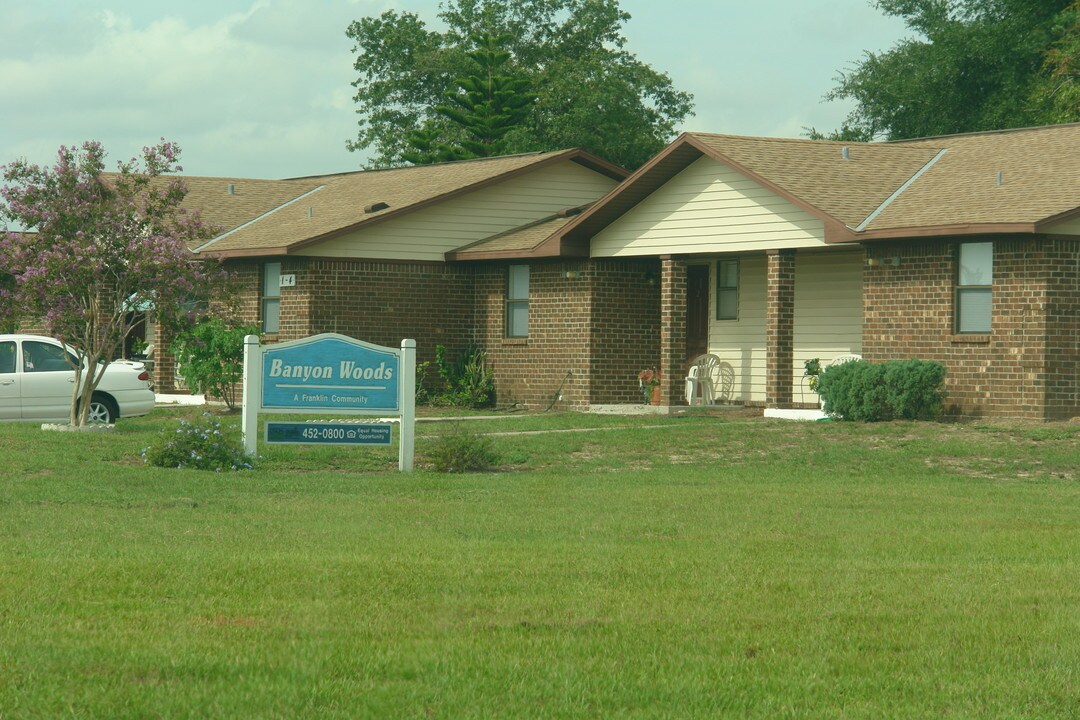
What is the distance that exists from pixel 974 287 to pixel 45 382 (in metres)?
13.7

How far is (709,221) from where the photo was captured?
26469mm

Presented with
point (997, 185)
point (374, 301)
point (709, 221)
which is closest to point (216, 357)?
point (374, 301)

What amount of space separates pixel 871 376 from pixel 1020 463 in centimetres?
463

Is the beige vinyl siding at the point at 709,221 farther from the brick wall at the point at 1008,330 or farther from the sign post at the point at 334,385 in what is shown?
the sign post at the point at 334,385

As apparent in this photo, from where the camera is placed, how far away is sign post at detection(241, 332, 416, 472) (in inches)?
699

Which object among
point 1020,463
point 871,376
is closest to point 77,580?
point 1020,463

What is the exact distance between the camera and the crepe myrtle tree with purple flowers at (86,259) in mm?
20734

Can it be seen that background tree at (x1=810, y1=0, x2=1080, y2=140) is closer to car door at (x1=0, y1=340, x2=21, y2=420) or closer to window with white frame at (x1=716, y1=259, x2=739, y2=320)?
window with white frame at (x1=716, y1=259, x2=739, y2=320)

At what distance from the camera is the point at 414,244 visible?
30.0 m

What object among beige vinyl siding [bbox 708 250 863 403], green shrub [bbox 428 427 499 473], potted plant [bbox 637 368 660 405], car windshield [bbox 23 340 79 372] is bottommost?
green shrub [bbox 428 427 499 473]

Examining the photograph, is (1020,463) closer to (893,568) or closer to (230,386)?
(893,568)

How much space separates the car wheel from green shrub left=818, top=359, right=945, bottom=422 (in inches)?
427

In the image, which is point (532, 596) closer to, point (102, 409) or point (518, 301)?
point (102, 409)

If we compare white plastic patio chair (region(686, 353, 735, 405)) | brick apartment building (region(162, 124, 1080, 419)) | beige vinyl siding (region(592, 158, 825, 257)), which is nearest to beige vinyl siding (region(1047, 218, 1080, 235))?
brick apartment building (region(162, 124, 1080, 419))
